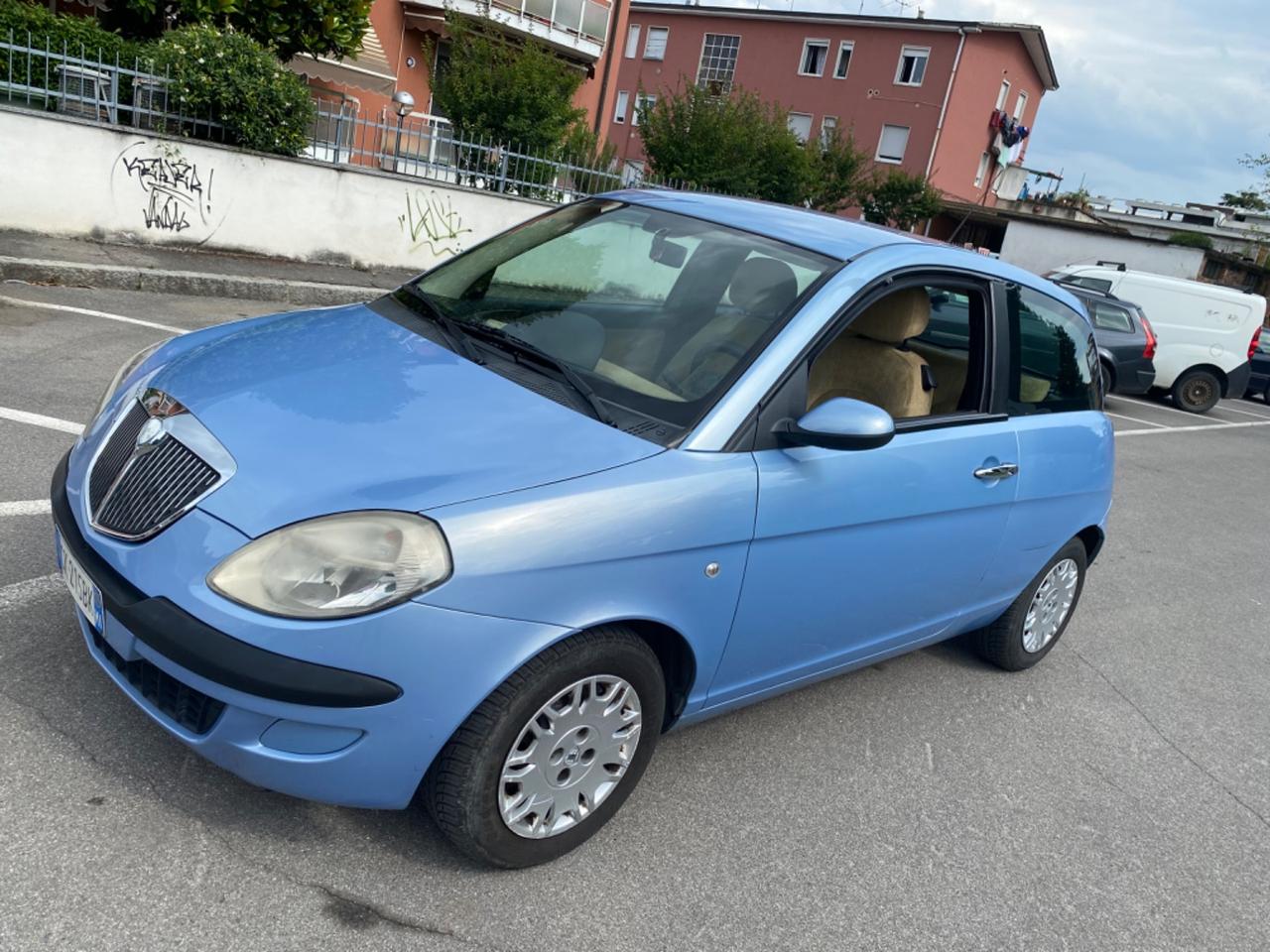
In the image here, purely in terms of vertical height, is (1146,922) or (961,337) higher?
(961,337)

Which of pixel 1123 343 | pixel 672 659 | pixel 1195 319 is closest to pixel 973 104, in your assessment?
pixel 1195 319

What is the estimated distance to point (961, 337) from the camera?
156 inches

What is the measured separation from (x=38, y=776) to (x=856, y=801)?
2.34 m

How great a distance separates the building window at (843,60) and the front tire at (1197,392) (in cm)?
3075

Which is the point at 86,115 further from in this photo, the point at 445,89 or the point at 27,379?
→ the point at 445,89

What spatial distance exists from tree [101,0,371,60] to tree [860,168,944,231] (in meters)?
24.1

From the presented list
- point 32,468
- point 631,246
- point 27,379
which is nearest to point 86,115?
point 27,379

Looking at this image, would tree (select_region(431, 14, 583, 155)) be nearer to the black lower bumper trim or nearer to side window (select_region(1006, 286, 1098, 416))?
side window (select_region(1006, 286, 1098, 416))

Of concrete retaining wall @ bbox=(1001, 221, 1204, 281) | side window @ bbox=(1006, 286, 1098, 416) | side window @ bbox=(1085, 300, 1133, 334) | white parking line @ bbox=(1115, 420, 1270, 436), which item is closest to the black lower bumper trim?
side window @ bbox=(1006, 286, 1098, 416)

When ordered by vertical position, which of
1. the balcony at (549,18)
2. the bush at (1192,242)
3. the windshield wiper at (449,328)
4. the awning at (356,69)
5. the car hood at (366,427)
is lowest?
the car hood at (366,427)

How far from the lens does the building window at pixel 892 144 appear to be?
43.0m

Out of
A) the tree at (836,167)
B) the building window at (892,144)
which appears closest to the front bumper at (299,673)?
the tree at (836,167)

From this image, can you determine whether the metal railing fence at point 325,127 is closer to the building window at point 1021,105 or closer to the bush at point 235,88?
the bush at point 235,88

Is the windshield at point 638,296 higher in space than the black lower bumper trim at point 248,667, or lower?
higher
